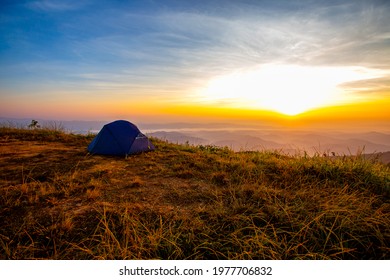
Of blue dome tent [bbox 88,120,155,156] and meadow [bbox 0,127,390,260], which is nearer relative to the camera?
meadow [bbox 0,127,390,260]

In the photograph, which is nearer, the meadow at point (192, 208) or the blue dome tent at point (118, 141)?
the meadow at point (192, 208)

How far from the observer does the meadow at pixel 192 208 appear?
2.43m

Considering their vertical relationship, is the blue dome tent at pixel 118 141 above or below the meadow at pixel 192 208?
above

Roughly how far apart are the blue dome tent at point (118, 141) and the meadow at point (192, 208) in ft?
1.85

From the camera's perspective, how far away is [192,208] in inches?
137

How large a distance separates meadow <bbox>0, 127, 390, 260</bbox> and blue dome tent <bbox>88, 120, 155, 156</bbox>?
56 cm

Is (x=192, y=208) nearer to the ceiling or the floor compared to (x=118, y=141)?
nearer to the floor

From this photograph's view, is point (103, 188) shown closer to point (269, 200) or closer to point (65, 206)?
point (65, 206)

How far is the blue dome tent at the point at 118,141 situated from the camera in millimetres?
7145

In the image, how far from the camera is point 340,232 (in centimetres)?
270

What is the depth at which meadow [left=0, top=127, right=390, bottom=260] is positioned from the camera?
95.8 inches

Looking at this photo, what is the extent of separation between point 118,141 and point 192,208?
4505 mm
